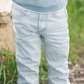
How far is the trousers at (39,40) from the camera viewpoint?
47.0 inches

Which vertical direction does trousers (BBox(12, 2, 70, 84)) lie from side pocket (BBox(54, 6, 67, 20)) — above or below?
below

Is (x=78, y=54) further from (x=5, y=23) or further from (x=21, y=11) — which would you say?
(x=21, y=11)

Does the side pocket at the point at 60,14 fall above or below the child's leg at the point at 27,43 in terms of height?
above

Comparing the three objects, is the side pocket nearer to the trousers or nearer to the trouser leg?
the trousers

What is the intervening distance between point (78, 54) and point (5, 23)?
104 centimetres

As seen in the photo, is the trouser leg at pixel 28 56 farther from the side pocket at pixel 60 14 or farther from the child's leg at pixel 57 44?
the side pocket at pixel 60 14

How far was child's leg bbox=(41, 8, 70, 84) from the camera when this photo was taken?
1208 mm

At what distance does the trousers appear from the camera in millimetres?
1194

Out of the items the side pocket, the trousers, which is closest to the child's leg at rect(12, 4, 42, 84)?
the trousers

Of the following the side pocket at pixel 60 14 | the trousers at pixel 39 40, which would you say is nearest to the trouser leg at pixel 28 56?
the trousers at pixel 39 40

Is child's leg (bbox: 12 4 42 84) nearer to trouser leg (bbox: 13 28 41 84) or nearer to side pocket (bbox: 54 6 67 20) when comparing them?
trouser leg (bbox: 13 28 41 84)

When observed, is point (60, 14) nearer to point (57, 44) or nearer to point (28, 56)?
point (57, 44)

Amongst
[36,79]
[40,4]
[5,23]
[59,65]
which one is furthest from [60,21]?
[5,23]

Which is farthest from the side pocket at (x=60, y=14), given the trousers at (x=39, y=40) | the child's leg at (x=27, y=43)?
the child's leg at (x=27, y=43)
